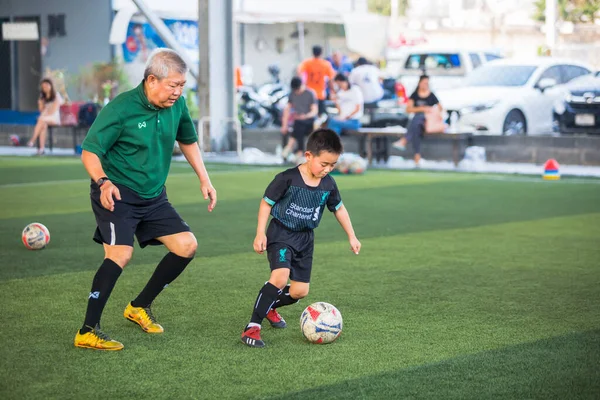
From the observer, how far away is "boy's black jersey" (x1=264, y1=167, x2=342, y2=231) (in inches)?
254

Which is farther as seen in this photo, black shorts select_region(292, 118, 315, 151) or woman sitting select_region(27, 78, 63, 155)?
woman sitting select_region(27, 78, 63, 155)

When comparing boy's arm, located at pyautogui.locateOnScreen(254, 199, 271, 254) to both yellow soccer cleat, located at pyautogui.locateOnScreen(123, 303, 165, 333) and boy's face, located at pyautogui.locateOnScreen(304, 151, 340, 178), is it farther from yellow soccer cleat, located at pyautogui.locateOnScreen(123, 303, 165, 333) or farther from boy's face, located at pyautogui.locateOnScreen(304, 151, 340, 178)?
yellow soccer cleat, located at pyautogui.locateOnScreen(123, 303, 165, 333)

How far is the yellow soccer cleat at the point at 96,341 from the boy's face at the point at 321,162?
152 cm

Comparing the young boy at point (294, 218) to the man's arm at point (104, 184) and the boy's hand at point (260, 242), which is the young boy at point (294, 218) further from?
the man's arm at point (104, 184)

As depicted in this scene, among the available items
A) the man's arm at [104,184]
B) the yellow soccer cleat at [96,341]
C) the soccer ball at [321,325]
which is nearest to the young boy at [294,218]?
the soccer ball at [321,325]

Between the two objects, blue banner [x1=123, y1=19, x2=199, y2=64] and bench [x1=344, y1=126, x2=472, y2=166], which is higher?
blue banner [x1=123, y1=19, x2=199, y2=64]

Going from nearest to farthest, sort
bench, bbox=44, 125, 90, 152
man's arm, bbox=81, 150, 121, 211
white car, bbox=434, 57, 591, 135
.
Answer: man's arm, bbox=81, 150, 121, 211, white car, bbox=434, 57, 591, 135, bench, bbox=44, 125, 90, 152

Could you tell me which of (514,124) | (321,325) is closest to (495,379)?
(321,325)

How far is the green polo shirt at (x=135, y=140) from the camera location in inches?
241

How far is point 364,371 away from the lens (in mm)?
5715

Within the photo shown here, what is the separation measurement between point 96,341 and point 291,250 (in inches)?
50.1

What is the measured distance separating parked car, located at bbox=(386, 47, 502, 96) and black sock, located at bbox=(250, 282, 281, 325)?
20.7m

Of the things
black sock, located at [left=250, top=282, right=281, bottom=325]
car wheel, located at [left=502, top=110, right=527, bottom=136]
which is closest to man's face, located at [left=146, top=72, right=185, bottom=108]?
black sock, located at [left=250, top=282, right=281, bottom=325]

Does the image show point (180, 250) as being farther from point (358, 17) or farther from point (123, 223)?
point (358, 17)
